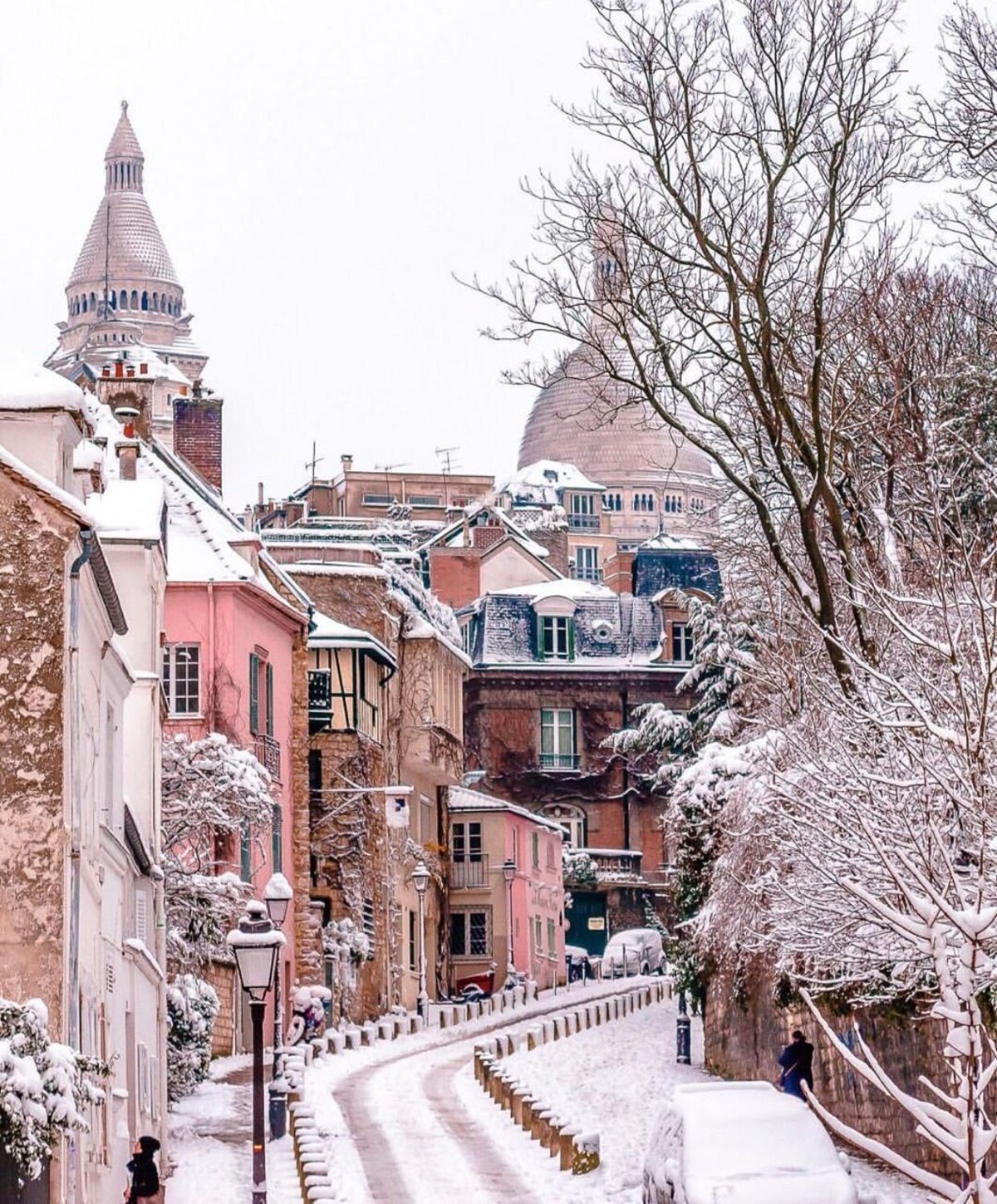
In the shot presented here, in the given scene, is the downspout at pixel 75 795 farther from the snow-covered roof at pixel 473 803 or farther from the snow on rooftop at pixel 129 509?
the snow-covered roof at pixel 473 803

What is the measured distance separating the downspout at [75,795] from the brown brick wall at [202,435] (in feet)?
123

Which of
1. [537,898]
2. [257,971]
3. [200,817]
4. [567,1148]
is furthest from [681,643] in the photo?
[257,971]

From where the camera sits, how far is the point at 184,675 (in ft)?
157

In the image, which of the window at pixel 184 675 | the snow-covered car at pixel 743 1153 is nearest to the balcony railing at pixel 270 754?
the window at pixel 184 675

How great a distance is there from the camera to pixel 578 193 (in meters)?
24.8

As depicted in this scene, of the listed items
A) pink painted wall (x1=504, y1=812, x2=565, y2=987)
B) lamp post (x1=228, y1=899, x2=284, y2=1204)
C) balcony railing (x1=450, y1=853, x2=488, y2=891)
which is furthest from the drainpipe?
pink painted wall (x1=504, y1=812, x2=565, y2=987)

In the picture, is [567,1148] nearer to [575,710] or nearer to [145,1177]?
[145,1177]

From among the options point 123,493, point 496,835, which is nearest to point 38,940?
point 123,493

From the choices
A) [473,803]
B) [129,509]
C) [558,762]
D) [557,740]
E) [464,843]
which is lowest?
[464,843]

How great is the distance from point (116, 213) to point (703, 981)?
523 feet

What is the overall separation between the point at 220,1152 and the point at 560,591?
68.8 metres

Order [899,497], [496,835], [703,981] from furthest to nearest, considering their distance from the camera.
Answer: [496,835]
[703,981]
[899,497]

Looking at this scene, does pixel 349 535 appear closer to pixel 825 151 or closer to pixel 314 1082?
pixel 314 1082

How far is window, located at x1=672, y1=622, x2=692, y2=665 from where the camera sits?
3890 inches
